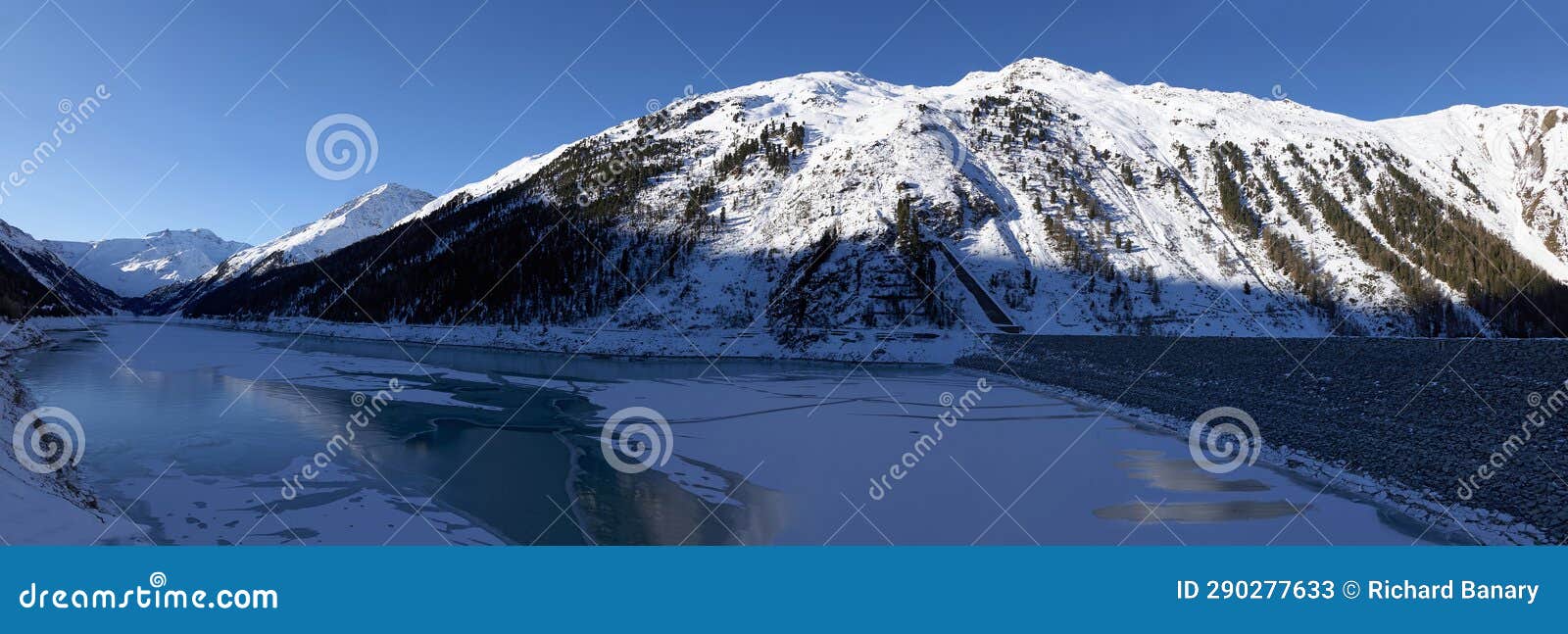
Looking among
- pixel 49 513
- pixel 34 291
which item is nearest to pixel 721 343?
pixel 49 513

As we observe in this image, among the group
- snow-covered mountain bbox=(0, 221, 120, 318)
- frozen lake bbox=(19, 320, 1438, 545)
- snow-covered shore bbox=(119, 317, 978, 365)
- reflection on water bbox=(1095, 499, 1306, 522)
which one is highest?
snow-covered mountain bbox=(0, 221, 120, 318)

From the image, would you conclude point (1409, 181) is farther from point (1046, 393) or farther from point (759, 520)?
point (759, 520)

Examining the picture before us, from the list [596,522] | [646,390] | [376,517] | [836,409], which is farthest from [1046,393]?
[376,517]

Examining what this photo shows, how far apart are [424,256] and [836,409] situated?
11389 cm

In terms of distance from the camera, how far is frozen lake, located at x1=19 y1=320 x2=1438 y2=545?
10266 mm

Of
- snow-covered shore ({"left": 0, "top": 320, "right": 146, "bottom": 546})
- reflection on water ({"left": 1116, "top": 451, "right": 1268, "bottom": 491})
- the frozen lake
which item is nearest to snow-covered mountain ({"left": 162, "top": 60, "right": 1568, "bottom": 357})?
the frozen lake

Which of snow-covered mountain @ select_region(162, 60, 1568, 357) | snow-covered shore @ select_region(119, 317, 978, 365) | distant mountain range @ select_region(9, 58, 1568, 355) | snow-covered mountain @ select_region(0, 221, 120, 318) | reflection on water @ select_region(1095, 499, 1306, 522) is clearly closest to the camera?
reflection on water @ select_region(1095, 499, 1306, 522)

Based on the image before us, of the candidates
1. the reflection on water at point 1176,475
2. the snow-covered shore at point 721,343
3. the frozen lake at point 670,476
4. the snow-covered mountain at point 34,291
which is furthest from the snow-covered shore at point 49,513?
the snow-covered mountain at point 34,291

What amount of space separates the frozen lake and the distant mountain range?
3762 centimetres

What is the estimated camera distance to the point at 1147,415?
851 inches

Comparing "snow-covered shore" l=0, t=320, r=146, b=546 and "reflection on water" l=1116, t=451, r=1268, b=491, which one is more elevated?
"snow-covered shore" l=0, t=320, r=146, b=546

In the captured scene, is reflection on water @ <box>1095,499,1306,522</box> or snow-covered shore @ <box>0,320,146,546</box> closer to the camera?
snow-covered shore @ <box>0,320,146,546</box>

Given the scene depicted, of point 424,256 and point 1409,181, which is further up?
point 424,256

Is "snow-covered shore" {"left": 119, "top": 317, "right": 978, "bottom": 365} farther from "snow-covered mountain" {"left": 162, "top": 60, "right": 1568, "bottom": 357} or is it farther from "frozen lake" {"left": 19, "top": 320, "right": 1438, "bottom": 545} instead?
"frozen lake" {"left": 19, "top": 320, "right": 1438, "bottom": 545}
